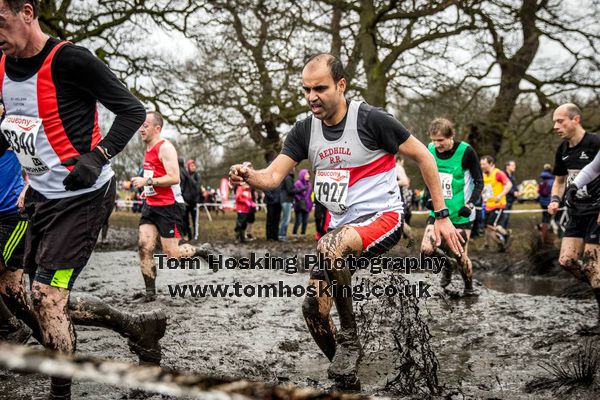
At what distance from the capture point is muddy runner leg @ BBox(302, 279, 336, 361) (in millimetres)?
3787

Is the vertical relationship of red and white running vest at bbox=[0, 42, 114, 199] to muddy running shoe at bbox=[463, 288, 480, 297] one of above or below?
above

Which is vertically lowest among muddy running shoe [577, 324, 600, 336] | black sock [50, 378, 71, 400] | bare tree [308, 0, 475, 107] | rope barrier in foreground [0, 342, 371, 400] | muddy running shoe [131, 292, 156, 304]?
muddy running shoe [131, 292, 156, 304]

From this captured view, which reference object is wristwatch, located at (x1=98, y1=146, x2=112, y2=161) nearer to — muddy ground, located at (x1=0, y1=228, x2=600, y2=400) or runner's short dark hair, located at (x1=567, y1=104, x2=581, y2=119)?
muddy ground, located at (x1=0, y1=228, x2=600, y2=400)

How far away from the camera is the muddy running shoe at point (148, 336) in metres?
3.92

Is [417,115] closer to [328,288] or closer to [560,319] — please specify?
[560,319]

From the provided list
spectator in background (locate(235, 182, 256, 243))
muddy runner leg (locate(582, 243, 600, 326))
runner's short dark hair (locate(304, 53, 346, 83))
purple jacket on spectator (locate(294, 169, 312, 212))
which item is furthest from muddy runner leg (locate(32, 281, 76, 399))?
purple jacket on spectator (locate(294, 169, 312, 212))

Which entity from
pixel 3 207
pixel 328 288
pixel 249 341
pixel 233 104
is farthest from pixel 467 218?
pixel 233 104

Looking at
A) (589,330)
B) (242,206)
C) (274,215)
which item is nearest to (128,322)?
(589,330)

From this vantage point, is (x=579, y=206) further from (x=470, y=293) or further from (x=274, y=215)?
(x=274, y=215)

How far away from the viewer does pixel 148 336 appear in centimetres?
396

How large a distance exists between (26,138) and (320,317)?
2086mm

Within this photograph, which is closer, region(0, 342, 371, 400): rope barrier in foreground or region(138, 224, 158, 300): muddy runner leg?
region(0, 342, 371, 400): rope barrier in foreground

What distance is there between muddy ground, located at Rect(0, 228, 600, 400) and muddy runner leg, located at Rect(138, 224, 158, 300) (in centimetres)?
22

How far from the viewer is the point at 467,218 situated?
7.51 metres
